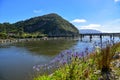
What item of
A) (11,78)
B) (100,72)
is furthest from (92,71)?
(11,78)

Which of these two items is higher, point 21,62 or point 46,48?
point 21,62

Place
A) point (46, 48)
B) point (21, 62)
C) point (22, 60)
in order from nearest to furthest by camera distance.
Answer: point (21, 62)
point (22, 60)
point (46, 48)

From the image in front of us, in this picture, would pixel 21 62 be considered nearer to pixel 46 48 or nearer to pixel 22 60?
pixel 22 60

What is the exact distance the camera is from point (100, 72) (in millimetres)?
7793

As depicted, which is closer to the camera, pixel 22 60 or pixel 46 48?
pixel 22 60

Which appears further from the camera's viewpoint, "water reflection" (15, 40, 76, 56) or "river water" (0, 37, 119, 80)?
"water reflection" (15, 40, 76, 56)

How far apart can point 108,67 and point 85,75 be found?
81 cm

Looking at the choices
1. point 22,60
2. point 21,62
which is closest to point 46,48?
point 22,60

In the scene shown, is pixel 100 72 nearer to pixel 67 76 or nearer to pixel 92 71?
pixel 92 71

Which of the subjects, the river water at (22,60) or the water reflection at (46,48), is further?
the water reflection at (46,48)

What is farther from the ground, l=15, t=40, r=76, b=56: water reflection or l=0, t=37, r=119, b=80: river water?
l=0, t=37, r=119, b=80: river water

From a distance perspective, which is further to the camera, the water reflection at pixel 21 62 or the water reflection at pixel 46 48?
the water reflection at pixel 46 48

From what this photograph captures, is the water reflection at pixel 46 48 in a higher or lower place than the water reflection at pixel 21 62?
lower

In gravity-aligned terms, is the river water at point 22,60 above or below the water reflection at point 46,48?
above
